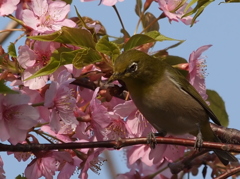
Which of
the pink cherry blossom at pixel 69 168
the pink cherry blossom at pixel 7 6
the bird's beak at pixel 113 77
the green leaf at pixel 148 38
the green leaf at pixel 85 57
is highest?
the pink cherry blossom at pixel 7 6

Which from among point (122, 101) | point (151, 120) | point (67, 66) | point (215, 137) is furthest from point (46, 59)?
point (215, 137)

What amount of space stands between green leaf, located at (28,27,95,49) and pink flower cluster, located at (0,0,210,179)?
202 mm

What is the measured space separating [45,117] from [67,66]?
0.40 metres

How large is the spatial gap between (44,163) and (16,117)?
18.4 inches

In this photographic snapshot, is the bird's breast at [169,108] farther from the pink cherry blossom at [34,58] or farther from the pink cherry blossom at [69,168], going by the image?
the pink cherry blossom at [34,58]

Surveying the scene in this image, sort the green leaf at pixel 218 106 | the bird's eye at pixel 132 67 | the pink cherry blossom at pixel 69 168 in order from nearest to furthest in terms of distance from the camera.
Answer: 1. the pink cherry blossom at pixel 69 168
2. the bird's eye at pixel 132 67
3. the green leaf at pixel 218 106

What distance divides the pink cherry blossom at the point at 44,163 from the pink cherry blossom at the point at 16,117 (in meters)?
0.34

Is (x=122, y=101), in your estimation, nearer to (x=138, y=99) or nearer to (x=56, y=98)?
(x=138, y=99)

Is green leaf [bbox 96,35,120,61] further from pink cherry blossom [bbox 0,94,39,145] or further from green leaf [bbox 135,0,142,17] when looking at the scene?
green leaf [bbox 135,0,142,17]

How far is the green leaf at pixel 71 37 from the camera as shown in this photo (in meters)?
3.15

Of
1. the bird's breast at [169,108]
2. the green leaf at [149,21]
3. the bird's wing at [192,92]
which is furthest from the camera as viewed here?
the bird's wing at [192,92]

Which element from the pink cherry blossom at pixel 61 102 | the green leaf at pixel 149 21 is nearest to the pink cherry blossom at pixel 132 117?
the pink cherry blossom at pixel 61 102

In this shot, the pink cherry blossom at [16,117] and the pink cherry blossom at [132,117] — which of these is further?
the pink cherry blossom at [132,117]

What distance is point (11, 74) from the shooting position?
341 centimetres
